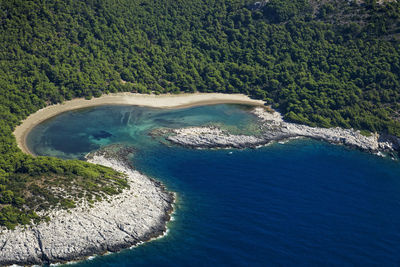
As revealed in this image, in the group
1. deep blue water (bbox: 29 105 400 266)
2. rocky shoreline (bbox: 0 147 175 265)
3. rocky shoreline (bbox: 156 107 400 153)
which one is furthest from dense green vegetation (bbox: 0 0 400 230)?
rocky shoreline (bbox: 0 147 175 265)

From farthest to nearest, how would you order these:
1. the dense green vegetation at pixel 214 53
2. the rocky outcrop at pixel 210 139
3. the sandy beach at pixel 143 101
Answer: the dense green vegetation at pixel 214 53 → the sandy beach at pixel 143 101 → the rocky outcrop at pixel 210 139

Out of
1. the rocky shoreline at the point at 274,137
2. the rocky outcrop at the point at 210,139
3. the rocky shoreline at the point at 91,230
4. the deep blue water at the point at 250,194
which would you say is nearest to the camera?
the rocky shoreline at the point at 91,230

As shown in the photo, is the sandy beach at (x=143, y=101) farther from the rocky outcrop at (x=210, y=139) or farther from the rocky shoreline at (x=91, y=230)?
the rocky shoreline at (x=91, y=230)

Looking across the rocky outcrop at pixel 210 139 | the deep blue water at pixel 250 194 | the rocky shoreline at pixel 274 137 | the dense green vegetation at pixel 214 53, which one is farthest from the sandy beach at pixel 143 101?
the rocky outcrop at pixel 210 139

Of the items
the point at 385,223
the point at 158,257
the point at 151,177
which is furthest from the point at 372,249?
the point at 151,177

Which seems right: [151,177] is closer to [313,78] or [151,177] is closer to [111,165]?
[111,165]

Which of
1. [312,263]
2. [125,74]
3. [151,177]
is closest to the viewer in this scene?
[312,263]
